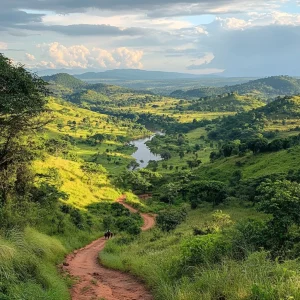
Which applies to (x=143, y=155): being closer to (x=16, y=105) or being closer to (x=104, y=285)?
(x=16, y=105)

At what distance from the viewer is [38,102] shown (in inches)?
833

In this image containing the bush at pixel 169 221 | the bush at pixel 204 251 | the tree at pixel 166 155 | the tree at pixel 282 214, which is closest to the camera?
the bush at pixel 204 251

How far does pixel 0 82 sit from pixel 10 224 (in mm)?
7469

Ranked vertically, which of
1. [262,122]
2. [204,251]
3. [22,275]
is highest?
→ [204,251]

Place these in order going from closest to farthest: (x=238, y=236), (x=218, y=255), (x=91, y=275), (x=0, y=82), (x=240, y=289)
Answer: (x=240, y=289)
(x=218, y=255)
(x=238, y=236)
(x=91, y=275)
(x=0, y=82)

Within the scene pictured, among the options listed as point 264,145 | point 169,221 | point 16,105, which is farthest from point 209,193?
point 16,105

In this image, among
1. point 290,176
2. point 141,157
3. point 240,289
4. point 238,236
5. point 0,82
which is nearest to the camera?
point 240,289

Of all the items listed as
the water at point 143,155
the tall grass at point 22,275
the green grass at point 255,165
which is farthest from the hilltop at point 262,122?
the tall grass at point 22,275

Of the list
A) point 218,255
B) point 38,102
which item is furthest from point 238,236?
point 38,102

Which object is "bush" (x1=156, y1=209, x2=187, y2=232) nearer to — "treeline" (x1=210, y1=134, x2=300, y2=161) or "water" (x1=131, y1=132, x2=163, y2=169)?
"treeline" (x1=210, y1=134, x2=300, y2=161)

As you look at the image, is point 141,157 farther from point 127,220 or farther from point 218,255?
point 218,255

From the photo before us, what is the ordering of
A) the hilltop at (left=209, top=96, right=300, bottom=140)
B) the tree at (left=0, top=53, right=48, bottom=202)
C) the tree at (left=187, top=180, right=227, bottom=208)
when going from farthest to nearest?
1. the hilltop at (left=209, top=96, right=300, bottom=140)
2. the tree at (left=187, top=180, right=227, bottom=208)
3. the tree at (left=0, top=53, right=48, bottom=202)

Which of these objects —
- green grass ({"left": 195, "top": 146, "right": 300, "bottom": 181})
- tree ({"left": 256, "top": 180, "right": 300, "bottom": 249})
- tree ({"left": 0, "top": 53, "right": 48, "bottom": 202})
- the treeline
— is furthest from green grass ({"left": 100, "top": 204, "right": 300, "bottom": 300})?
the treeline

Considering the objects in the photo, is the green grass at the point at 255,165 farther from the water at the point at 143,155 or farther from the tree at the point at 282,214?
the water at the point at 143,155
